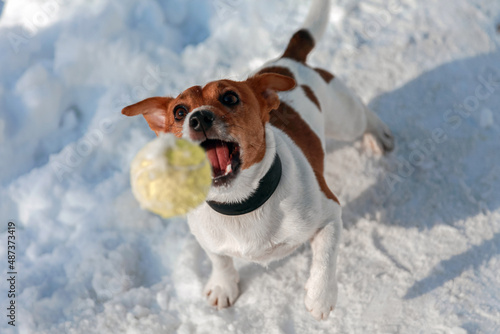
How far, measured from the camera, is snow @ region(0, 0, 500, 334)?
3025mm

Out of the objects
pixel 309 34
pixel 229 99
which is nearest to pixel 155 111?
pixel 229 99

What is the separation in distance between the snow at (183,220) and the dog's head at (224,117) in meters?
1.40

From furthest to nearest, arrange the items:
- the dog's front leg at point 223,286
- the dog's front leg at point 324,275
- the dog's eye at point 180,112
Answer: the dog's front leg at point 223,286 → the dog's front leg at point 324,275 → the dog's eye at point 180,112

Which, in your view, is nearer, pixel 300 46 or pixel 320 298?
pixel 320 298

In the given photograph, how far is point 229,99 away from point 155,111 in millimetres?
454

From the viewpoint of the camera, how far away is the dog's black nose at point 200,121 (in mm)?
1877

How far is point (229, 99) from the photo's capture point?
2.12 meters

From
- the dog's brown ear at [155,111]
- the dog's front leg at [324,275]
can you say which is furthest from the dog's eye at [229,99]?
the dog's front leg at [324,275]

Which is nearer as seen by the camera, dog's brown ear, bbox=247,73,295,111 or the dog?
the dog

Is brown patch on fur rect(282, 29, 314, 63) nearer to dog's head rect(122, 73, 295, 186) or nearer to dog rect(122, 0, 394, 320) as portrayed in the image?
dog rect(122, 0, 394, 320)

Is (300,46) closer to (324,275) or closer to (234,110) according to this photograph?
(234,110)

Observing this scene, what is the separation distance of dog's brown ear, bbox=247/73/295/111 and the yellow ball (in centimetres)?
86

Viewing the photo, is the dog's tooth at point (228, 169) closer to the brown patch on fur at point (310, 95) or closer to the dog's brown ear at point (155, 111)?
the dog's brown ear at point (155, 111)

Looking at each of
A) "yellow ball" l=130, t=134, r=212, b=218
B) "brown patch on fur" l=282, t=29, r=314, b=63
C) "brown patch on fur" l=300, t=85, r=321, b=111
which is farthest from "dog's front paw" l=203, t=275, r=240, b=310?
"brown patch on fur" l=282, t=29, r=314, b=63
